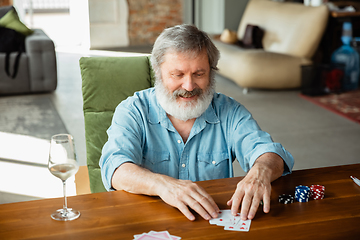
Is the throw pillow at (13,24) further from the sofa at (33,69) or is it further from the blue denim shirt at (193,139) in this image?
the blue denim shirt at (193,139)

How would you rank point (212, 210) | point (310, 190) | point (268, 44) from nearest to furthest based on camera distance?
point (212, 210)
point (310, 190)
point (268, 44)

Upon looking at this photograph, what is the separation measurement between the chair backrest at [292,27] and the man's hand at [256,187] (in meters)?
3.84

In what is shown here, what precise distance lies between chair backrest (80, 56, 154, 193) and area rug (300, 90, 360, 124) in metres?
2.72

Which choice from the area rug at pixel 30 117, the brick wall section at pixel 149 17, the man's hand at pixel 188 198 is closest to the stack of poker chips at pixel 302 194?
the man's hand at pixel 188 198

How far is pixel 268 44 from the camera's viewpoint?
543 centimetres

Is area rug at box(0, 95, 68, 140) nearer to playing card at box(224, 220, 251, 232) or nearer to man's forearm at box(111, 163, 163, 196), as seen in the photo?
man's forearm at box(111, 163, 163, 196)

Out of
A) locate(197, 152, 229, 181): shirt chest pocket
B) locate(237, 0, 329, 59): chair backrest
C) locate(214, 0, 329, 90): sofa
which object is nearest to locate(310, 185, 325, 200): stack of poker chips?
locate(197, 152, 229, 181): shirt chest pocket

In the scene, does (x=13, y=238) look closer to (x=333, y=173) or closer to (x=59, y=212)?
(x=59, y=212)

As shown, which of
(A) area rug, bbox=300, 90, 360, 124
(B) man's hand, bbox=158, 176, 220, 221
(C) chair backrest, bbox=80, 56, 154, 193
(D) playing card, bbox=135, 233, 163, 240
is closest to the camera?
(D) playing card, bbox=135, 233, 163, 240

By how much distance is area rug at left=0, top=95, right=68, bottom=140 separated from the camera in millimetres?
3762

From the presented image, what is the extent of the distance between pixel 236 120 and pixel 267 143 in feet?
0.61

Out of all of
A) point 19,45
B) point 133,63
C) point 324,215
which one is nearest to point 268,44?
point 19,45

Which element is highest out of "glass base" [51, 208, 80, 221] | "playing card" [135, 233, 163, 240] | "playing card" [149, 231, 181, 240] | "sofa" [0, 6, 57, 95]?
"glass base" [51, 208, 80, 221]

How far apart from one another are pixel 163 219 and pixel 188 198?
0.10m
